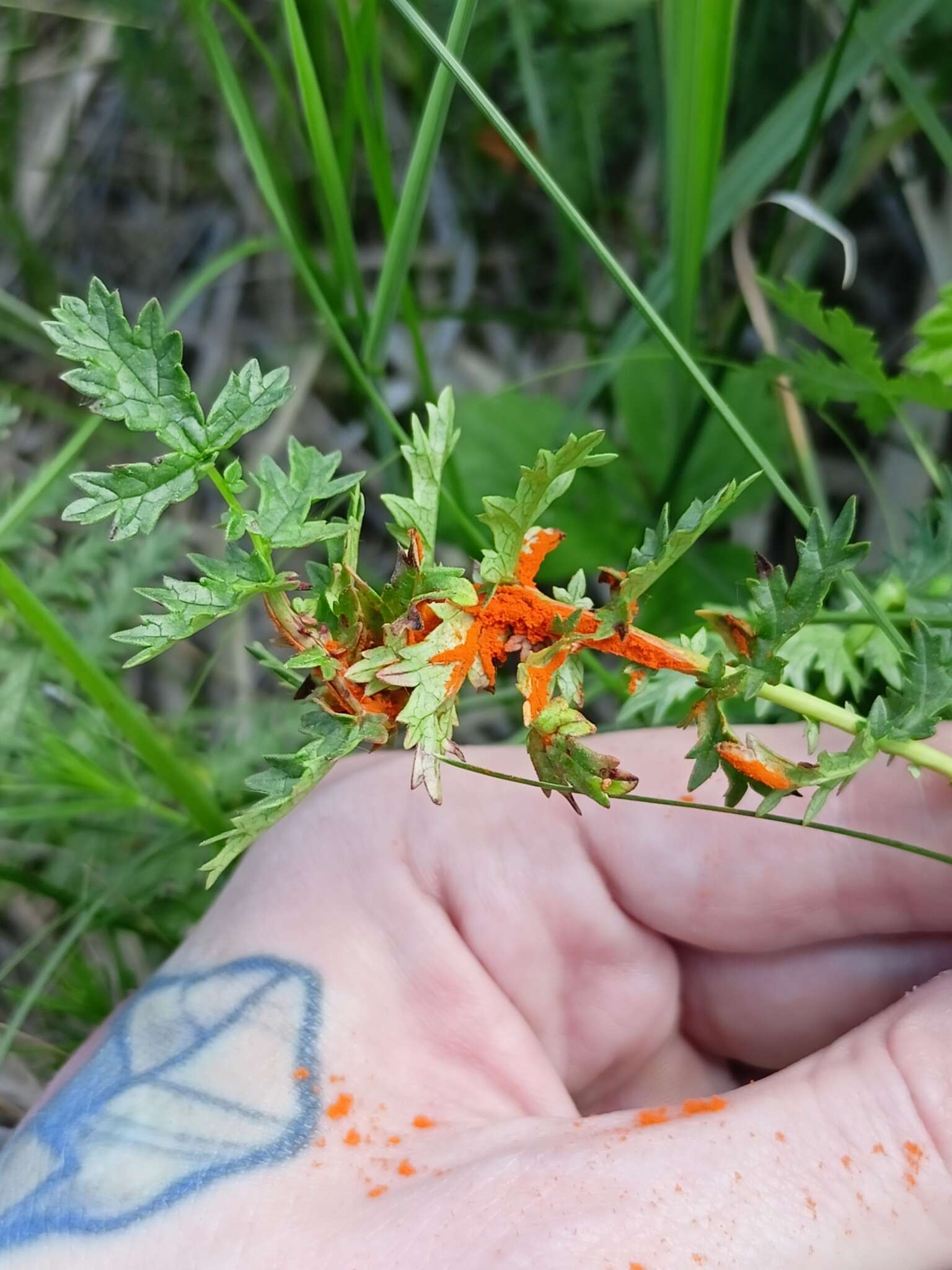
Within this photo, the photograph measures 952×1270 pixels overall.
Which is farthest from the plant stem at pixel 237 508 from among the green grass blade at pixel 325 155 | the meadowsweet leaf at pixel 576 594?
the green grass blade at pixel 325 155

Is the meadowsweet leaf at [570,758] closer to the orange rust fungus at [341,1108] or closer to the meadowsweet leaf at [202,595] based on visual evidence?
the meadowsweet leaf at [202,595]

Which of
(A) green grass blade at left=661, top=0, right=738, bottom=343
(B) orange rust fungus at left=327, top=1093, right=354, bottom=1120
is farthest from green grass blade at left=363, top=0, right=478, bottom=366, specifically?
(B) orange rust fungus at left=327, top=1093, right=354, bottom=1120

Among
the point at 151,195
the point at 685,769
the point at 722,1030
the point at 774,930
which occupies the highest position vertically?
the point at 151,195

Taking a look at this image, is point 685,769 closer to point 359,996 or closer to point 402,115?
point 359,996

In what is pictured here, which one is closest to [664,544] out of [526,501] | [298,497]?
[526,501]

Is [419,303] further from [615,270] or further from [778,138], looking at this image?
[615,270]

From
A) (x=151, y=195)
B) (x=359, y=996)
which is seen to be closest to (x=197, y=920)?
(x=359, y=996)
